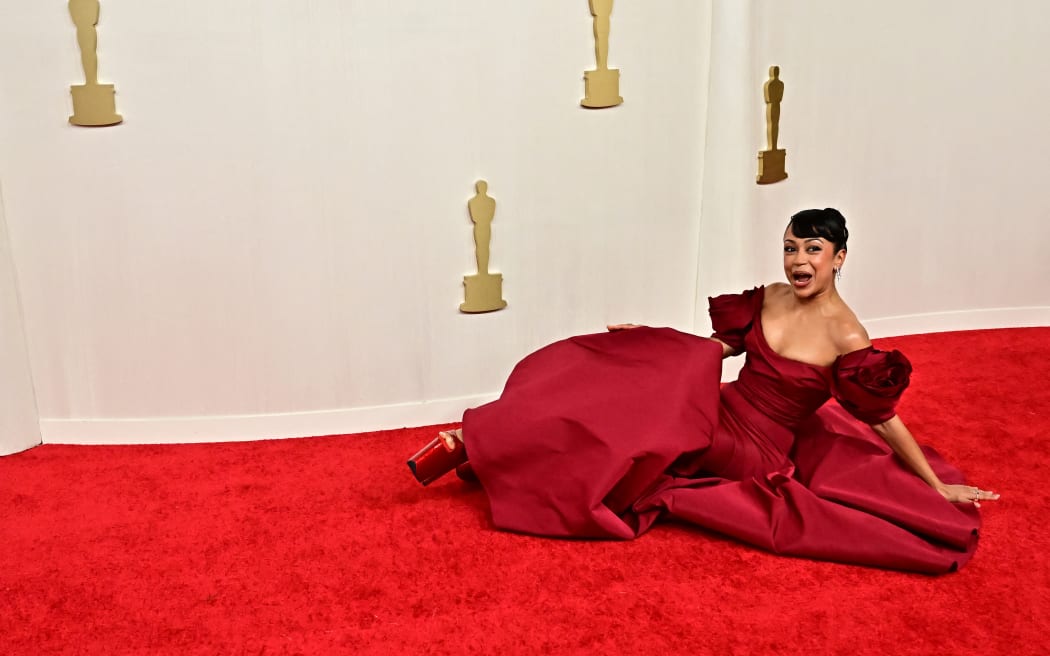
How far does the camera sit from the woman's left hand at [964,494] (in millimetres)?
2564

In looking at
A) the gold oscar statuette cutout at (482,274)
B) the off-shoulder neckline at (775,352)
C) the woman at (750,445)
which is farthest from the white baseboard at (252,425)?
the off-shoulder neckline at (775,352)

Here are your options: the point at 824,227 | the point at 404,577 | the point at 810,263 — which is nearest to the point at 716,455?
the point at 810,263

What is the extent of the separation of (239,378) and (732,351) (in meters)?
1.66

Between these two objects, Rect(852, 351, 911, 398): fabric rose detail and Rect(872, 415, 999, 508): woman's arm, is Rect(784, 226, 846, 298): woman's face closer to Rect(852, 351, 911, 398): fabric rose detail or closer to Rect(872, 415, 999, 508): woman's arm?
Rect(852, 351, 911, 398): fabric rose detail

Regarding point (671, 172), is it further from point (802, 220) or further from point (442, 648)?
point (442, 648)

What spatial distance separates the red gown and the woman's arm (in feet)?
0.12

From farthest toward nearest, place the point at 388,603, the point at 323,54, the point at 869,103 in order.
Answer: the point at 869,103 → the point at 323,54 → the point at 388,603

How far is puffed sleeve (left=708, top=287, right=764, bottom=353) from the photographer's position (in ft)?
9.41

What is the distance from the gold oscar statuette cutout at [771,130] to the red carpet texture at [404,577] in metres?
1.24

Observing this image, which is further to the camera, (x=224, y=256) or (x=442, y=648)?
(x=224, y=256)

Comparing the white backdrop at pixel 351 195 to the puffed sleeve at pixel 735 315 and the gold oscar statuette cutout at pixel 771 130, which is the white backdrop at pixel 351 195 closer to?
the gold oscar statuette cutout at pixel 771 130

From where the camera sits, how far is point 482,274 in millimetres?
3406

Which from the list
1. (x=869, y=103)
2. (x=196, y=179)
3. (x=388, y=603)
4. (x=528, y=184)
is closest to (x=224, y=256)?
(x=196, y=179)

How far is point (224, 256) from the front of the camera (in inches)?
127
